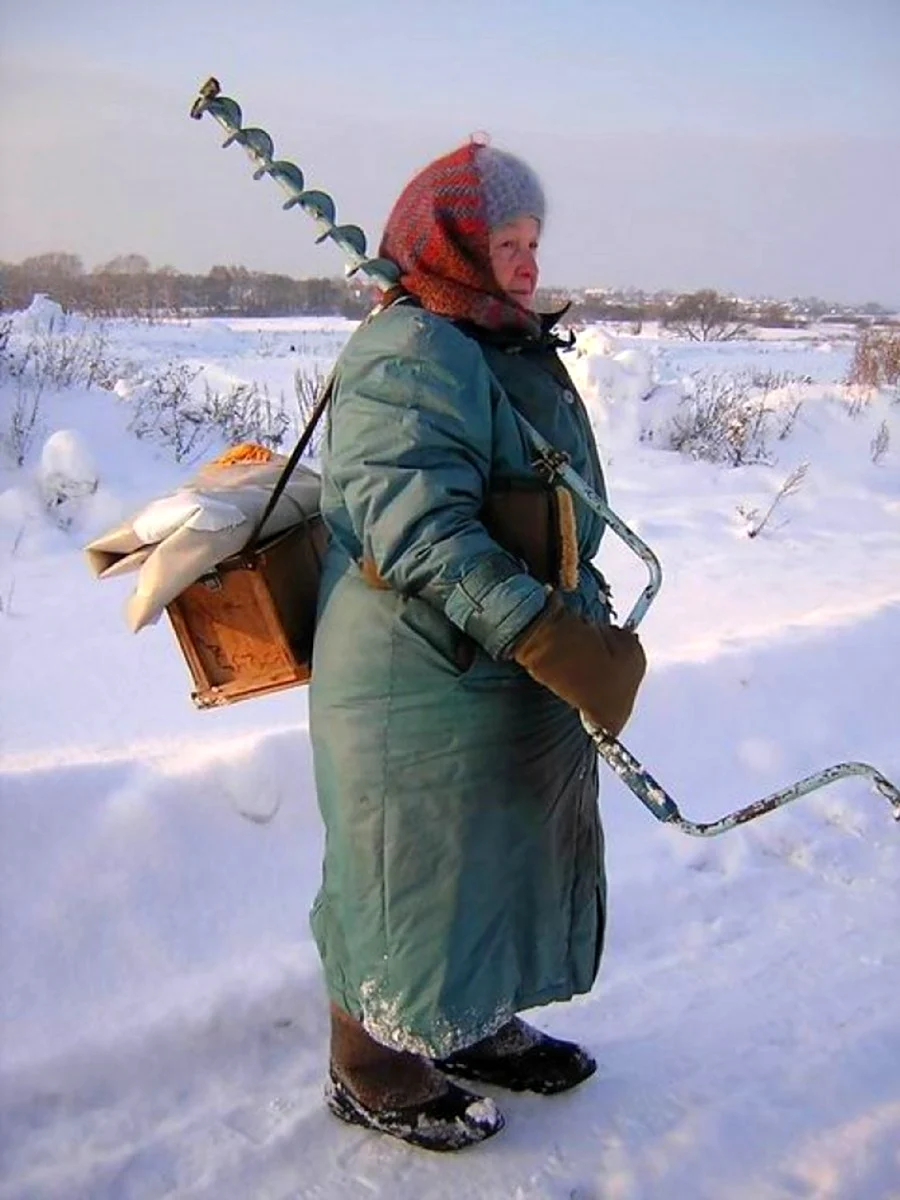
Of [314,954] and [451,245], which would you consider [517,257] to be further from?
[314,954]

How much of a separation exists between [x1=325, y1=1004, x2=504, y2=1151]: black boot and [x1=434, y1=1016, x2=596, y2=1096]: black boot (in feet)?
0.50

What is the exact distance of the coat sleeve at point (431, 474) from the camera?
1.50 m

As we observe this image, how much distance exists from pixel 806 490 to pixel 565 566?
19.5 ft

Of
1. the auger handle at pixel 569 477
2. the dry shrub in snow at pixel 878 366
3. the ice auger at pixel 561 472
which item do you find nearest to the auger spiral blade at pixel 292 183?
the ice auger at pixel 561 472

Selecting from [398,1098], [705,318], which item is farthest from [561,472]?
[705,318]

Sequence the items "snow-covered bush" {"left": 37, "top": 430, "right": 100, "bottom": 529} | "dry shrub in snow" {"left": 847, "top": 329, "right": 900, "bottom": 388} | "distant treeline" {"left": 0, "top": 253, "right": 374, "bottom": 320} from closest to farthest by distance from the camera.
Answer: "snow-covered bush" {"left": 37, "top": 430, "right": 100, "bottom": 529}
"dry shrub in snow" {"left": 847, "top": 329, "right": 900, "bottom": 388}
"distant treeline" {"left": 0, "top": 253, "right": 374, "bottom": 320}

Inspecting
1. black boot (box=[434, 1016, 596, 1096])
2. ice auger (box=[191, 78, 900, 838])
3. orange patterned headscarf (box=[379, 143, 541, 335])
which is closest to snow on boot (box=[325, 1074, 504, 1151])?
black boot (box=[434, 1016, 596, 1096])

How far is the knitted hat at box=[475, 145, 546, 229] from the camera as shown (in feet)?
5.30

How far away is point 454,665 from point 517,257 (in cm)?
62

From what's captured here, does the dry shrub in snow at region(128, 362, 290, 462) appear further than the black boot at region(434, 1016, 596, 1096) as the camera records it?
Yes

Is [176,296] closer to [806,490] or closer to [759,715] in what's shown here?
[806,490]

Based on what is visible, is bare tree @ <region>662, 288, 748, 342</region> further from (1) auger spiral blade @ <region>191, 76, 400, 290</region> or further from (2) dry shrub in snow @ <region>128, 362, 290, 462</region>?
(1) auger spiral blade @ <region>191, 76, 400, 290</region>

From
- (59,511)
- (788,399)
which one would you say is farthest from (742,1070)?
(788,399)

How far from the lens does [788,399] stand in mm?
10508
